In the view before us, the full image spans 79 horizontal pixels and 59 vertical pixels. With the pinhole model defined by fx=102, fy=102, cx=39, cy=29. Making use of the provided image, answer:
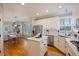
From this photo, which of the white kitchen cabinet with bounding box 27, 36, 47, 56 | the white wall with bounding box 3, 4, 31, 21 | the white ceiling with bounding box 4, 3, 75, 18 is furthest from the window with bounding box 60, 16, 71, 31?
the white wall with bounding box 3, 4, 31, 21

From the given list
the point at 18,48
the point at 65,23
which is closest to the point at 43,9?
the point at 65,23

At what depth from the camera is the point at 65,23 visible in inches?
78.0

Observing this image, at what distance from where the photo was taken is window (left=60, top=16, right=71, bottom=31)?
1.94 metres

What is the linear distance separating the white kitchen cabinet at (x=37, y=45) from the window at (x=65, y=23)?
412 millimetres

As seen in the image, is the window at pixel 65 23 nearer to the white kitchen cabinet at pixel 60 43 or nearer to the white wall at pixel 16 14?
the white kitchen cabinet at pixel 60 43

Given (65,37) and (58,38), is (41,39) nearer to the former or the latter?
(58,38)

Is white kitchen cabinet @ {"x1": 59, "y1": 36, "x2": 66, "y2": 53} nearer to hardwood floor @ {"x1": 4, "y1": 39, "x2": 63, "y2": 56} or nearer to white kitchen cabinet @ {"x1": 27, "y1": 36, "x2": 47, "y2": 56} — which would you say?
hardwood floor @ {"x1": 4, "y1": 39, "x2": 63, "y2": 56}

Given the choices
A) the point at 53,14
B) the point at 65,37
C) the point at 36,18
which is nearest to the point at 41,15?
the point at 36,18

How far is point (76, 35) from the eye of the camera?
2.01m

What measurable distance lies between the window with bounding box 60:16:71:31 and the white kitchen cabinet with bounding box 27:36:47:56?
0.41 meters

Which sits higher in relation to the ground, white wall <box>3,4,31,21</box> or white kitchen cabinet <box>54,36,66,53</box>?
white wall <box>3,4,31,21</box>

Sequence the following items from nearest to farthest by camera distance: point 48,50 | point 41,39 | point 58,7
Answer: point 58,7 < point 48,50 < point 41,39

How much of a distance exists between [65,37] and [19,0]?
1153 millimetres

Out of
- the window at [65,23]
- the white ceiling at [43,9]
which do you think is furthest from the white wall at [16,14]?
the window at [65,23]
